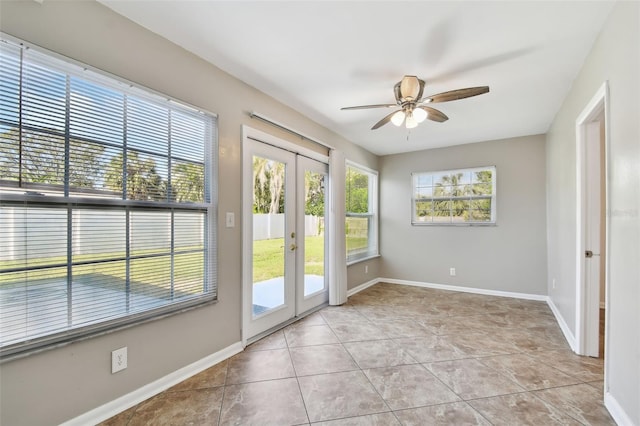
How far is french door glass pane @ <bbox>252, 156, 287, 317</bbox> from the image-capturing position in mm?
2859

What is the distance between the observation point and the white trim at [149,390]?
164 cm

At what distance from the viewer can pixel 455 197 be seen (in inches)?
189

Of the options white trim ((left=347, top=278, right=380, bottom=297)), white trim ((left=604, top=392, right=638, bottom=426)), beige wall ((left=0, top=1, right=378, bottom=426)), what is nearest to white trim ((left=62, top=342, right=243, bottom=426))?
beige wall ((left=0, top=1, right=378, bottom=426))

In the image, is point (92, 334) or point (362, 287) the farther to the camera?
point (362, 287)

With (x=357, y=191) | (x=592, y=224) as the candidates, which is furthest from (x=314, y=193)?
(x=592, y=224)

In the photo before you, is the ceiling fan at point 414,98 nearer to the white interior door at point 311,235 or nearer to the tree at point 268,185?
the tree at point 268,185

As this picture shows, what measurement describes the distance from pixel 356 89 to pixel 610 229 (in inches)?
87.2

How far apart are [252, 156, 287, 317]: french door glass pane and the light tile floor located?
410 mm

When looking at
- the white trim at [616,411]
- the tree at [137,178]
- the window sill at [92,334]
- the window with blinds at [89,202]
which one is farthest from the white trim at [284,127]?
the white trim at [616,411]

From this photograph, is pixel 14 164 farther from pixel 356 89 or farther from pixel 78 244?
pixel 356 89

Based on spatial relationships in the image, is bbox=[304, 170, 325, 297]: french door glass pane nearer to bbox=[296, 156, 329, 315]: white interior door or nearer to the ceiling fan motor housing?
bbox=[296, 156, 329, 315]: white interior door

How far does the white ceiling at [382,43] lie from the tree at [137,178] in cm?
92

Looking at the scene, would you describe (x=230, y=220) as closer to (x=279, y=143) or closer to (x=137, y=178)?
(x=137, y=178)

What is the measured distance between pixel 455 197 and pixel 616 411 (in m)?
3.48
